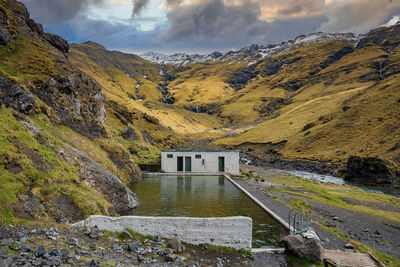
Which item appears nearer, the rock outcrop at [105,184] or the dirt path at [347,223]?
the dirt path at [347,223]

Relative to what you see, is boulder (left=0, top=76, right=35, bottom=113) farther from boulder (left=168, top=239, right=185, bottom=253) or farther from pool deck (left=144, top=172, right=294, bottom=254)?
pool deck (left=144, top=172, right=294, bottom=254)

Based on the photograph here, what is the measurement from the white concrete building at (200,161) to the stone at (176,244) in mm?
34539

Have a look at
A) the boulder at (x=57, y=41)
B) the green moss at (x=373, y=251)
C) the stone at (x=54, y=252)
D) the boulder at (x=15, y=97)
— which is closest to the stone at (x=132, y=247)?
the stone at (x=54, y=252)

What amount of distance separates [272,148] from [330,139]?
83.2 ft

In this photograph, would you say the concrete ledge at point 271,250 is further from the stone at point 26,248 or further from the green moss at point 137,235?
the stone at point 26,248

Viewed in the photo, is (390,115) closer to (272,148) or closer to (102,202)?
(272,148)

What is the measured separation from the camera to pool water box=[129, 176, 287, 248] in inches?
871

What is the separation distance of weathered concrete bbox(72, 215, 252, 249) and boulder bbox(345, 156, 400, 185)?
55.5 meters

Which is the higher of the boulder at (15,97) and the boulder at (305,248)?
the boulder at (15,97)

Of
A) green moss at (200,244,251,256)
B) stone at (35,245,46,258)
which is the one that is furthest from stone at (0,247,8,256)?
green moss at (200,244,251,256)

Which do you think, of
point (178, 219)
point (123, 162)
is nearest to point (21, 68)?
point (123, 162)

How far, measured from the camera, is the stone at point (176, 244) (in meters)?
15.0

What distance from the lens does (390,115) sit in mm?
89562

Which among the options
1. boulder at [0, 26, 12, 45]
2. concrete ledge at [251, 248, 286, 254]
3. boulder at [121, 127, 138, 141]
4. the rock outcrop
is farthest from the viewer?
boulder at [121, 127, 138, 141]
